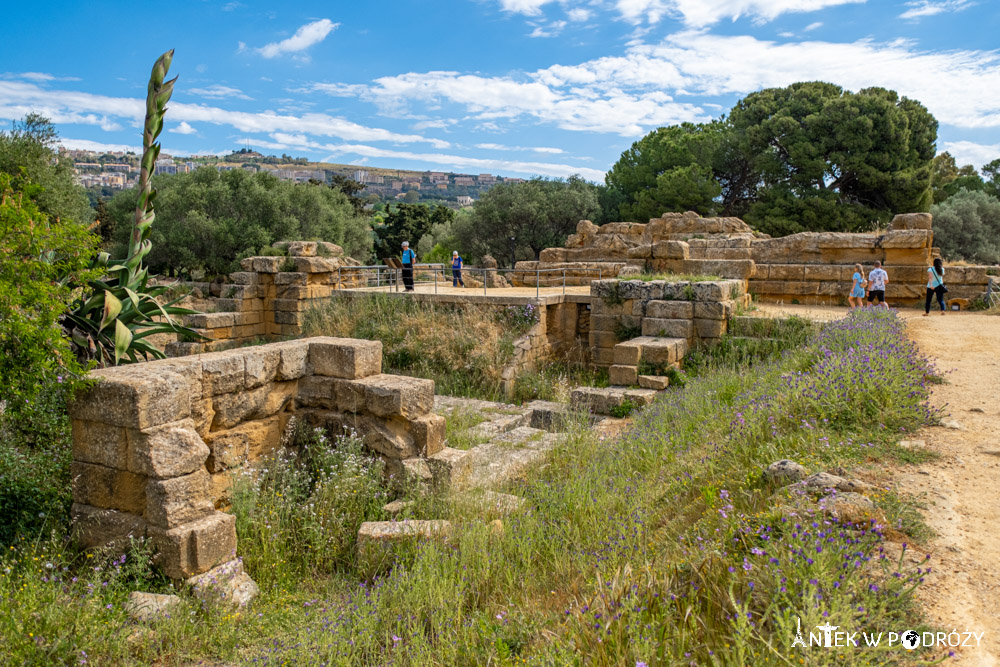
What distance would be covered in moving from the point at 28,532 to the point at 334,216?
90.3 ft

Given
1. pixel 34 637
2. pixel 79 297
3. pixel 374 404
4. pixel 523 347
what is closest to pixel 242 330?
pixel 523 347

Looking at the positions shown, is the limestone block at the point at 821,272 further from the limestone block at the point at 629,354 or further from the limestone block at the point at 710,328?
the limestone block at the point at 629,354

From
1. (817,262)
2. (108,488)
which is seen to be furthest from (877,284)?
(108,488)

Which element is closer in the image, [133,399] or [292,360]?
[133,399]

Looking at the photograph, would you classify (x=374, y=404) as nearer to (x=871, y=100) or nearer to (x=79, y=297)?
(x=79, y=297)

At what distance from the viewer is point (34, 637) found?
121 inches

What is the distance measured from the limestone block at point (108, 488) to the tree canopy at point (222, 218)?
21.3 metres

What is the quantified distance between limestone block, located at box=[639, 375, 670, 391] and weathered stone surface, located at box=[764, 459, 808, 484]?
5508 millimetres

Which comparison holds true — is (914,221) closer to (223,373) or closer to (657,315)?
(657,315)

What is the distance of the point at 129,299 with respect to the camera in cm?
556

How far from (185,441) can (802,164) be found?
33.3m

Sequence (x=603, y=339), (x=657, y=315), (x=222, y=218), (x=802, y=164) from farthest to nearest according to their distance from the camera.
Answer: (x=802, y=164) < (x=222, y=218) < (x=603, y=339) < (x=657, y=315)

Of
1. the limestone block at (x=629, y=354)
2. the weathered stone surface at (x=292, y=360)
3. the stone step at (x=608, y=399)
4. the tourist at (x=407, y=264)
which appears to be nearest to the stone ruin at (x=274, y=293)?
the tourist at (x=407, y=264)

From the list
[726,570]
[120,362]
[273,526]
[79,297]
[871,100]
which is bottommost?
[273,526]
